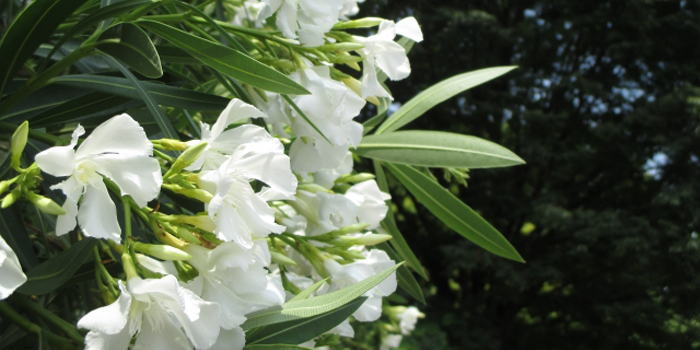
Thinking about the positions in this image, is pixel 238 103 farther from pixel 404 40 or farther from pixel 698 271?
pixel 698 271

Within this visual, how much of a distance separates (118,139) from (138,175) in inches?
1.2

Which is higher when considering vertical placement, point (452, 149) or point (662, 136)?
point (452, 149)

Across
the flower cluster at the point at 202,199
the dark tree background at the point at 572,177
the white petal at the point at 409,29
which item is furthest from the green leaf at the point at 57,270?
the dark tree background at the point at 572,177

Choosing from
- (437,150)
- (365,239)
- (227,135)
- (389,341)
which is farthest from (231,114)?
(389,341)

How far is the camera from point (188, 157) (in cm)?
43

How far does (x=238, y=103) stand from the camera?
0.46 meters

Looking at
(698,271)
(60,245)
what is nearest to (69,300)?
(60,245)

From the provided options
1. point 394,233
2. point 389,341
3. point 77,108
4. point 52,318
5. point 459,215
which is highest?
point 77,108

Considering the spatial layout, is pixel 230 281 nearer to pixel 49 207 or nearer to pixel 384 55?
pixel 49 207

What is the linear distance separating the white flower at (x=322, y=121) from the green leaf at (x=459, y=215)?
23 cm

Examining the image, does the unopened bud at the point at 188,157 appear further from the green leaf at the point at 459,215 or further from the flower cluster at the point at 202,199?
the green leaf at the point at 459,215

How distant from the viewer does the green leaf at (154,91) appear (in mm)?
592

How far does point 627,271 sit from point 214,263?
13.2 feet

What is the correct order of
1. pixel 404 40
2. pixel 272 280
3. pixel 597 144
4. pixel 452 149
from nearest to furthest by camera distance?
pixel 272 280 → pixel 452 149 → pixel 404 40 → pixel 597 144
